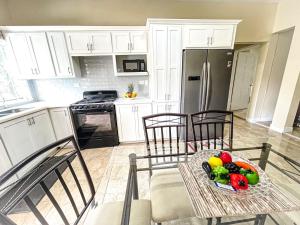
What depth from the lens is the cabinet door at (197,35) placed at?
7.87 ft

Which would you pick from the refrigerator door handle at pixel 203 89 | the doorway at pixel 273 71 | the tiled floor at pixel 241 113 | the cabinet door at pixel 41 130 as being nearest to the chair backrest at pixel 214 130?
the refrigerator door handle at pixel 203 89

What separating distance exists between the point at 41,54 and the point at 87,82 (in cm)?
91

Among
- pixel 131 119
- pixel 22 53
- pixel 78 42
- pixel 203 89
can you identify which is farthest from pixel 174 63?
pixel 22 53

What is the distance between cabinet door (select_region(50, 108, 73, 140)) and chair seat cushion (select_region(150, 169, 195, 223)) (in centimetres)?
217

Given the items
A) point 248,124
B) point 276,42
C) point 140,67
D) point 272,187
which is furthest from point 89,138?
point 276,42

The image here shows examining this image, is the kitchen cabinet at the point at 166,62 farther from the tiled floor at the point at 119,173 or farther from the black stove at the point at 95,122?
the tiled floor at the point at 119,173

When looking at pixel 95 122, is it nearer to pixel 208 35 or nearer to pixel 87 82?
pixel 87 82

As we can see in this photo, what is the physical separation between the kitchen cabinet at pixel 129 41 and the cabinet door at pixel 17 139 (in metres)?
1.97

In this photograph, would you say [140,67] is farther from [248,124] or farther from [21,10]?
[248,124]

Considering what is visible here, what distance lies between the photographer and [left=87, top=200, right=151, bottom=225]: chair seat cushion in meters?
0.89

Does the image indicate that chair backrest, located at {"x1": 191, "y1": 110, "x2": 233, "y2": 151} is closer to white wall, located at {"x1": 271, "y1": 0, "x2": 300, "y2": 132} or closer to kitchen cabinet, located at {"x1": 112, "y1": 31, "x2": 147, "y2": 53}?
kitchen cabinet, located at {"x1": 112, "y1": 31, "x2": 147, "y2": 53}

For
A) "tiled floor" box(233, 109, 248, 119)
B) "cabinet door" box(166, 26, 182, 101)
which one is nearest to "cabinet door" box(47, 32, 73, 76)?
"cabinet door" box(166, 26, 182, 101)

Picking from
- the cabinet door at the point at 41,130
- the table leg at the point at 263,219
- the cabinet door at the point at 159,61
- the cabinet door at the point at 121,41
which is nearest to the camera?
the table leg at the point at 263,219

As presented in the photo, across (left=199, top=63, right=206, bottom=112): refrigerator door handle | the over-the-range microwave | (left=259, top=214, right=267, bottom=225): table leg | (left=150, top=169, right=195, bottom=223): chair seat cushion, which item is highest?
the over-the-range microwave
